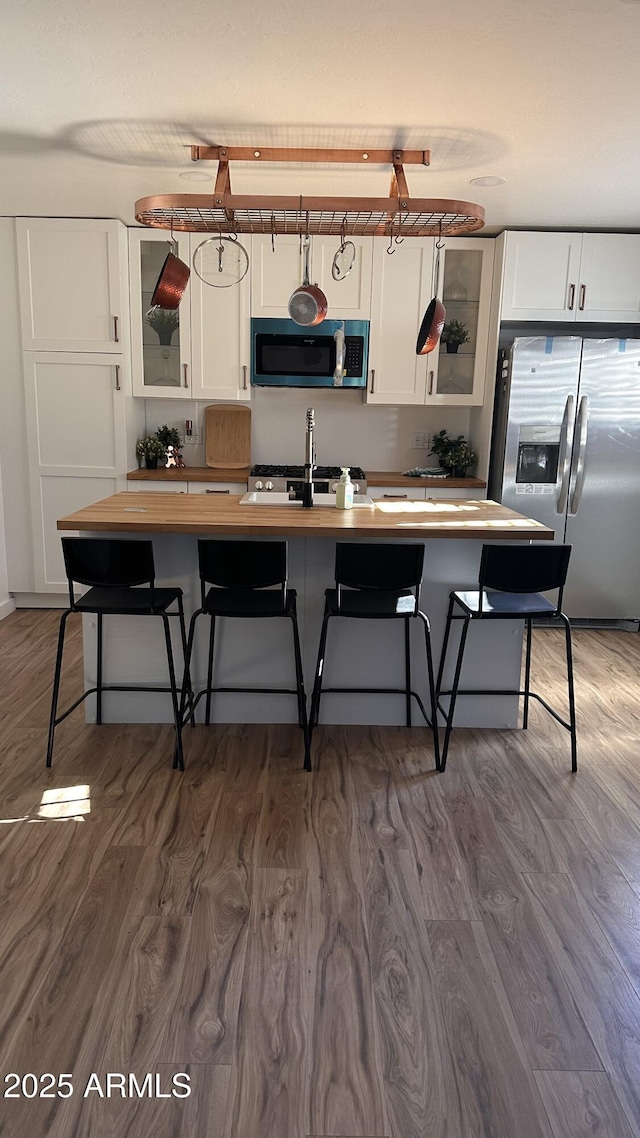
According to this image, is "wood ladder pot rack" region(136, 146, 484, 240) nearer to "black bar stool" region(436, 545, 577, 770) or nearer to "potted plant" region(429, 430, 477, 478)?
"black bar stool" region(436, 545, 577, 770)

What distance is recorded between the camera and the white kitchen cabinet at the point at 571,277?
4.47 m

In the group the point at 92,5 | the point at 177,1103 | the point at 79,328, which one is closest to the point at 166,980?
the point at 177,1103

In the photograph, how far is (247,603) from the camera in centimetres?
282

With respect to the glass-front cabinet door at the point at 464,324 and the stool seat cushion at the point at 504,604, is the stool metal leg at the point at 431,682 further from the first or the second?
→ the glass-front cabinet door at the point at 464,324

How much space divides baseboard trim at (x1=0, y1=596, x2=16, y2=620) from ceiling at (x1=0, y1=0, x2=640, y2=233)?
250 cm

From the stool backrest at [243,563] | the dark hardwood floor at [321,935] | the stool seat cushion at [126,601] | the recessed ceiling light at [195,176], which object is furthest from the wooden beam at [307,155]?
the dark hardwood floor at [321,935]

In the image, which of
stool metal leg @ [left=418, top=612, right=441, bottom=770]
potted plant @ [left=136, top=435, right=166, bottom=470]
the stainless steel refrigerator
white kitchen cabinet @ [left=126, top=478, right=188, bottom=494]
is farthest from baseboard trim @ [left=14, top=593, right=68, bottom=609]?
the stainless steel refrigerator

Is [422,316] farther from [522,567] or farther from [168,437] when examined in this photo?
[522,567]

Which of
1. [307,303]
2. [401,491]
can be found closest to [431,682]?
[307,303]

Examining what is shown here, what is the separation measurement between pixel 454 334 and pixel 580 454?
1.14m

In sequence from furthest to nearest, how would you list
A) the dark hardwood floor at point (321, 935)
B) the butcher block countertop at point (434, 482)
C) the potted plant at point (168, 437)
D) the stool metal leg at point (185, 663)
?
the potted plant at point (168, 437) < the butcher block countertop at point (434, 482) < the stool metal leg at point (185, 663) < the dark hardwood floor at point (321, 935)

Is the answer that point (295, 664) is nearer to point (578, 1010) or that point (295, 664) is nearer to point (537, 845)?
point (537, 845)

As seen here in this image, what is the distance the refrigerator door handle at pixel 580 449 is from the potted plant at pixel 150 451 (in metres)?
2.72

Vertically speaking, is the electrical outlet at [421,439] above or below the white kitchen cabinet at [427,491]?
above
